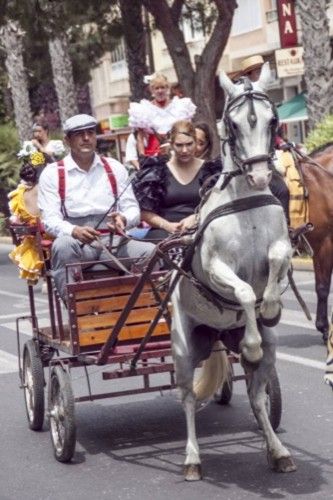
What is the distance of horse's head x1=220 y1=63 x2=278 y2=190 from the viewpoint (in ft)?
23.1

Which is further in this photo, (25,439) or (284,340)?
(284,340)

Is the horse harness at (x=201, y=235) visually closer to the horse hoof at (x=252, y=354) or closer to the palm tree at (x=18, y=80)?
the horse hoof at (x=252, y=354)

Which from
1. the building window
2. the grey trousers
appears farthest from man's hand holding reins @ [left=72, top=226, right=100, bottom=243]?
the building window

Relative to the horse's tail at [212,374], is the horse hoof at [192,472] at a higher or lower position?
lower

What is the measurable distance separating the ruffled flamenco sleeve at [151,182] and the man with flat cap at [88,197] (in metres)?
0.08

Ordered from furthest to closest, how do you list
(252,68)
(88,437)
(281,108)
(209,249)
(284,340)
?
(281,108), (284,340), (252,68), (88,437), (209,249)

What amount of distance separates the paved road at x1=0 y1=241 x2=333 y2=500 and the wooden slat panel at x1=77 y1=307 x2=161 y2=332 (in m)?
0.84

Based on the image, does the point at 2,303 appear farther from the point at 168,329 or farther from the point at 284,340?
the point at 168,329

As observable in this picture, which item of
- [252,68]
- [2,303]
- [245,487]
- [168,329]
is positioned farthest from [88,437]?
[2,303]

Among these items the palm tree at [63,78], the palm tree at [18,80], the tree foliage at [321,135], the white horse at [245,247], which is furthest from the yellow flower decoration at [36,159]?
the palm tree at [18,80]

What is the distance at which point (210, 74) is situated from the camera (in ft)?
79.2

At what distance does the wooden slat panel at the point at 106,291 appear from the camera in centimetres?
844

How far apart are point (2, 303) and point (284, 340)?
686cm

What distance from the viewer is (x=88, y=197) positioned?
9.01m
